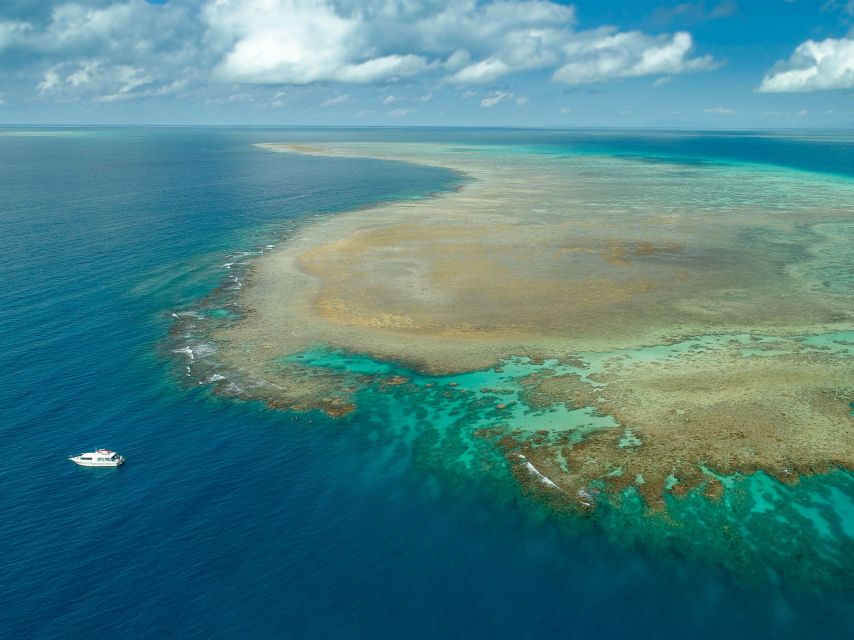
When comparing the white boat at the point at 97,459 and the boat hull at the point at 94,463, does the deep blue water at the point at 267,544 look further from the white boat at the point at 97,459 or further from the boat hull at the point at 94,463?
the white boat at the point at 97,459

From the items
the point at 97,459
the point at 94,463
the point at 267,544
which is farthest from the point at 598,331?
the point at 94,463

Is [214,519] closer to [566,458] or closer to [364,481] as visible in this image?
[364,481]

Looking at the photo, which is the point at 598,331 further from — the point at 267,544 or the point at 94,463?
the point at 94,463

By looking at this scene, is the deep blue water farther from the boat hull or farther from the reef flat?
the reef flat

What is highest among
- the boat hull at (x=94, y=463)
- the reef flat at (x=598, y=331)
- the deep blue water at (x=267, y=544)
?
the reef flat at (x=598, y=331)

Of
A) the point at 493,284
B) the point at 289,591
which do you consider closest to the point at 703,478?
the point at 289,591

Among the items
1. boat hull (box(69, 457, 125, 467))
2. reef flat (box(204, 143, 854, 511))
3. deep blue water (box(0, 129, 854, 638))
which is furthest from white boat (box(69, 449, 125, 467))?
reef flat (box(204, 143, 854, 511))

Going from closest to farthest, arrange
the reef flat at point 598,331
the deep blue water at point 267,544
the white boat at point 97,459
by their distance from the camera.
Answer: the deep blue water at point 267,544 → the white boat at point 97,459 → the reef flat at point 598,331

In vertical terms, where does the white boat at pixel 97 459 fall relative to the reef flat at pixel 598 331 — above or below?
below

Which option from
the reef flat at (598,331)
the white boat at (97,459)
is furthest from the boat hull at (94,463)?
the reef flat at (598,331)
